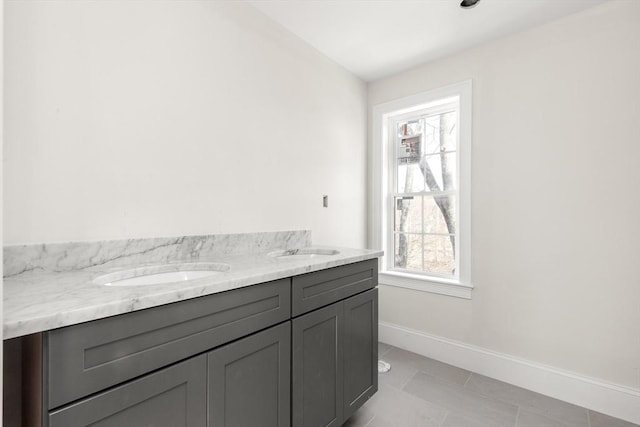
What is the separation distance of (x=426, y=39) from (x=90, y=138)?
231 centimetres

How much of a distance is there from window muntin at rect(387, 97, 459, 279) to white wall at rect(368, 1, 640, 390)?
23 cm

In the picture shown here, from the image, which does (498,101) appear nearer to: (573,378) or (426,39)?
(426,39)

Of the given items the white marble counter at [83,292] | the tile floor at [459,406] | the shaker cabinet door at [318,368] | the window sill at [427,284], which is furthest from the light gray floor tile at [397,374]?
the white marble counter at [83,292]

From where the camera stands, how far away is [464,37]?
2.35 m

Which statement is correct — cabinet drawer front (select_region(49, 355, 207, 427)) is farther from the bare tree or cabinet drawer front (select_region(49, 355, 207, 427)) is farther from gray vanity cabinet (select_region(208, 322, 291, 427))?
the bare tree

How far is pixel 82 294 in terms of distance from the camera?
0.90m

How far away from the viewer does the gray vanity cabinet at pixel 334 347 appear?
1432 mm

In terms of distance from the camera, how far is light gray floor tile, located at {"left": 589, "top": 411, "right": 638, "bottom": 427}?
184cm

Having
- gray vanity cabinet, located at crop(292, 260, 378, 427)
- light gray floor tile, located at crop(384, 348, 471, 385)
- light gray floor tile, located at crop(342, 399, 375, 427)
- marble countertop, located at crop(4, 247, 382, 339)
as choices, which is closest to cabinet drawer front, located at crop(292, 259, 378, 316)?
gray vanity cabinet, located at crop(292, 260, 378, 427)

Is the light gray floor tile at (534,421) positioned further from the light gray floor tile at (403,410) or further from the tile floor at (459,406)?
the light gray floor tile at (403,410)

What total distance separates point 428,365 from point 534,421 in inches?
31.1

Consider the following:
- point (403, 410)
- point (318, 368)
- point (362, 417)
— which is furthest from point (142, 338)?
point (403, 410)

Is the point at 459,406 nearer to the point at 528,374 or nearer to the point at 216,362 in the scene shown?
the point at 528,374

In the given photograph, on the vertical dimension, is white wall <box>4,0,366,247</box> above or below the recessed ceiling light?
below
